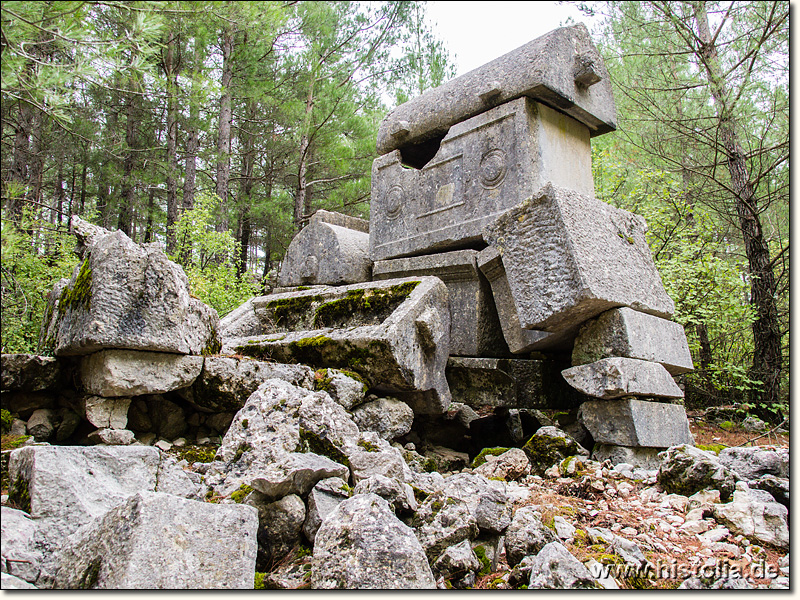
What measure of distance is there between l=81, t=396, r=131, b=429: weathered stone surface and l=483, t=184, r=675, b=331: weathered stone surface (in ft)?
7.88

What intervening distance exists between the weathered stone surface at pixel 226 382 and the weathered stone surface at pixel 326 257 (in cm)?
220

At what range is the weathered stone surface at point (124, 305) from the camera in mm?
2568

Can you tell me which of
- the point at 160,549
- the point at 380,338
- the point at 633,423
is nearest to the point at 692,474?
the point at 633,423

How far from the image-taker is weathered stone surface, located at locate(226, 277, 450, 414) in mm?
3465

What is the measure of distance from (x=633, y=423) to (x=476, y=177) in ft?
7.46

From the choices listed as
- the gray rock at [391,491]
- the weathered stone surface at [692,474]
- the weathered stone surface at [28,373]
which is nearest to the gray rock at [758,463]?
the weathered stone surface at [692,474]

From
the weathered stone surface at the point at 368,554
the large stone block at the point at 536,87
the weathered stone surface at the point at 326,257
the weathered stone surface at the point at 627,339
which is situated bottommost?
the weathered stone surface at the point at 368,554

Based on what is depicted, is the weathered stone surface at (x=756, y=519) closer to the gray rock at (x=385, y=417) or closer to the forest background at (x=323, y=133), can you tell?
the gray rock at (x=385, y=417)

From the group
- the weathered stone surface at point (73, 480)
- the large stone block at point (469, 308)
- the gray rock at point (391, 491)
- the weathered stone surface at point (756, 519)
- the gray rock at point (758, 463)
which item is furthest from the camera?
the large stone block at point (469, 308)

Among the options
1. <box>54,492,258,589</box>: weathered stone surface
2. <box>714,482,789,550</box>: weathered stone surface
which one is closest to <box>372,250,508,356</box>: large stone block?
<box>714,482,789,550</box>: weathered stone surface

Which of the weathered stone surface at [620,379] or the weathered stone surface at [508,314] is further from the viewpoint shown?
the weathered stone surface at [508,314]

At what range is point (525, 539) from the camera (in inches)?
77.6

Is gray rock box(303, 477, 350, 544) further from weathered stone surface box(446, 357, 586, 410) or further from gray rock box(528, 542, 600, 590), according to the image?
weathered stone surface box(446, 357, 586, 410)

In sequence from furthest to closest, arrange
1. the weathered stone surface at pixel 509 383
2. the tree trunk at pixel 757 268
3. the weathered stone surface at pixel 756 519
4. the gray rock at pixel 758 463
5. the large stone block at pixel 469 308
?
the tree trunk at pixel 757 268 < the large stone block at pixel 469 308 < the weathered stone surface at pixel 509 383 < the gray rock at pixel 758 463 < the weathered stone surface at pixel 756 519
